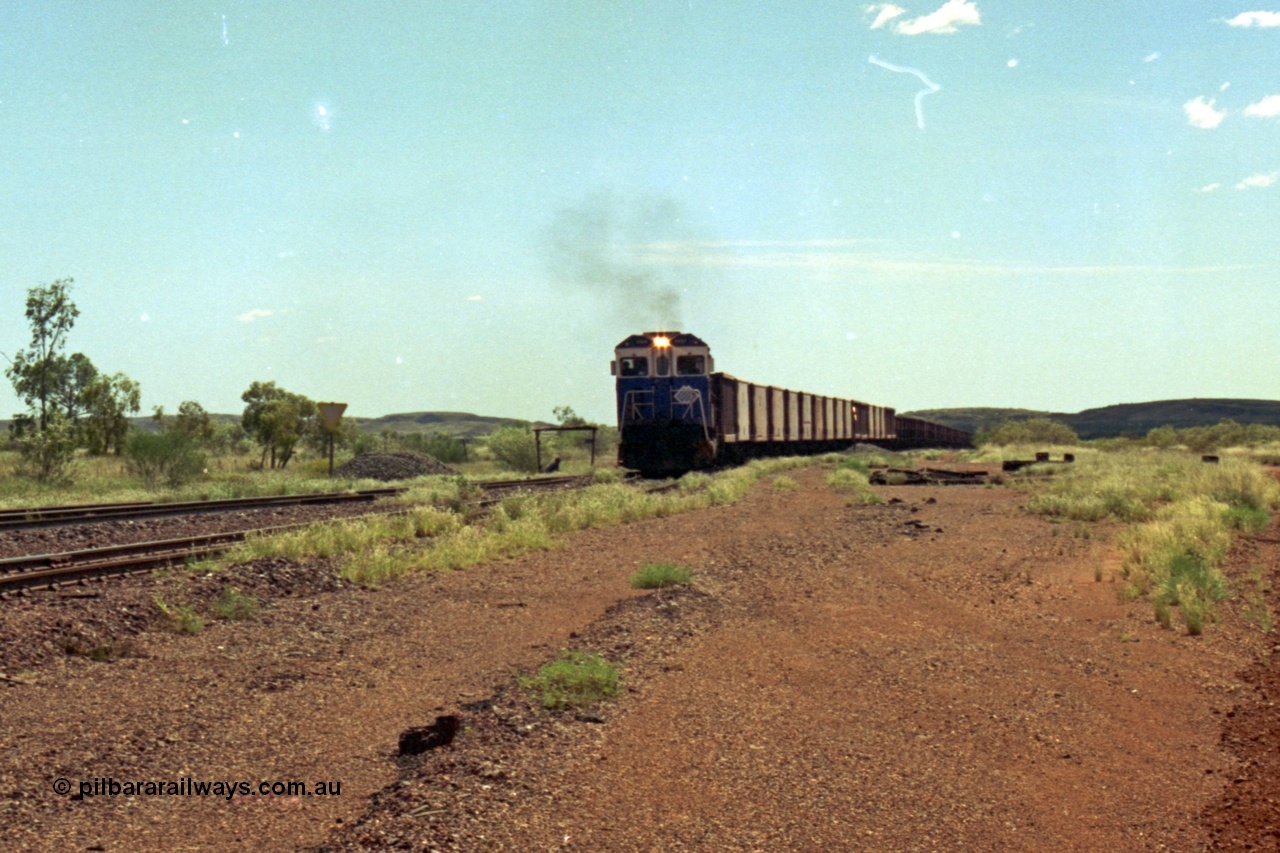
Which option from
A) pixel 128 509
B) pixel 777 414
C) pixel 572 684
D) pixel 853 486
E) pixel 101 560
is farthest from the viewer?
pixel 777 414

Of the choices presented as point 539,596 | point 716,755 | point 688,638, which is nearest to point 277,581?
point 539,596

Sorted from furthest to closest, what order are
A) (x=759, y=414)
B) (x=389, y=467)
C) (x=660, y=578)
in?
(x=759, y=414) < (x=389, y=467) < (x=660, y=578)

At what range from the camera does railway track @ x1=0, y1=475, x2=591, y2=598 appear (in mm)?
11242

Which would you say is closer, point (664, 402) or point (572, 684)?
point (572, 684)

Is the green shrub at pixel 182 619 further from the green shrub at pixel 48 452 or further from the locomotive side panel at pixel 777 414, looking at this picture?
the locomotive side panel at pixel 777 414

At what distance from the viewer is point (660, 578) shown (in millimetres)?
11562

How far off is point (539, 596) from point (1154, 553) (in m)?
8.16

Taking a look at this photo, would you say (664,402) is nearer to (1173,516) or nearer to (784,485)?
(784,485)

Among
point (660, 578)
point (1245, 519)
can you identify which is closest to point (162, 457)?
point (660, 578)

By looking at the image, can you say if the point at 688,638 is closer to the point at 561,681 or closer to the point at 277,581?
the point at 561,681

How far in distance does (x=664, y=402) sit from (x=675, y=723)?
933 inches

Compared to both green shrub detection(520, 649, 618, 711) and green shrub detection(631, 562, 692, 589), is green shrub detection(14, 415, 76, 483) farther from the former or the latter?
green shrub detection(520, 649, 618, 711)

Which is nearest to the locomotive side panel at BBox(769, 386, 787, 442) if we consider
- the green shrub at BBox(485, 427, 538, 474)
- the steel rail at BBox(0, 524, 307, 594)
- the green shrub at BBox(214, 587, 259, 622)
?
the green shrub at BBox(485, 427, 538, 474)

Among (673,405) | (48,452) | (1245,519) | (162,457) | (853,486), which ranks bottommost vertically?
(1245,519)
